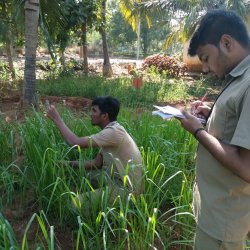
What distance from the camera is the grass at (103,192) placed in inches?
72.6

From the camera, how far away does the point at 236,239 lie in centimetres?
140

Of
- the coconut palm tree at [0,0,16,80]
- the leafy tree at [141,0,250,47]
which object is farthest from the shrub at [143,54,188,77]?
the coconut palm tree at [0,0,16,80]

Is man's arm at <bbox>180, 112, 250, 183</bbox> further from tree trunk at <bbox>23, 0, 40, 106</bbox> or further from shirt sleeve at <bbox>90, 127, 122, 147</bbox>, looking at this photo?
tree trunk at <bbox>23, 0, 40, 106</bbox>

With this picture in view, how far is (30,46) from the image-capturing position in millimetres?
4777


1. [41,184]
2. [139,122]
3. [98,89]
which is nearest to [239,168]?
[41,184]

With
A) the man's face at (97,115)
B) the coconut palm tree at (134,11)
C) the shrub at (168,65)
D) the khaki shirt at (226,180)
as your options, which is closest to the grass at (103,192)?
the man's face at (97,115)

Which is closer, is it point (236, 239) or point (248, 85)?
point (248, 85)

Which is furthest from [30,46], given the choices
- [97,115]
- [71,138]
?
[71,138]

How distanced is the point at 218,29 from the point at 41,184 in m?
1.42

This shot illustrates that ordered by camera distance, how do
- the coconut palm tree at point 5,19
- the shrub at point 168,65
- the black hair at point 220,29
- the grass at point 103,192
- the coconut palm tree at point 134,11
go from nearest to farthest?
the black hair at point 220,29, the grass at point 103,192, the coconut palm tree at point 5,19, the coconut palm tree at point 134,11, the shrub at point 168,65

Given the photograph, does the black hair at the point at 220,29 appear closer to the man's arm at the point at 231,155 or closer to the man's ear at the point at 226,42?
the man's ear at the point at 226,42

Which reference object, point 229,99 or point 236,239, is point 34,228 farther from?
point 229,99

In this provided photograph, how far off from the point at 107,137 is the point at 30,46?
9.22ft

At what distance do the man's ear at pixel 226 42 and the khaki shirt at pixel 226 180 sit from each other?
0.24 ft
